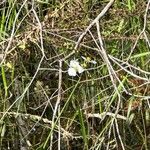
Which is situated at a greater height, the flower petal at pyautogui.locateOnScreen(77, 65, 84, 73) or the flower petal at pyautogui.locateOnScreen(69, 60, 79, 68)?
the flower petal at pyautogui.locateOnScreen(69, 60, 79, 68)

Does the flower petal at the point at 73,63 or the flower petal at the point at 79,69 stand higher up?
the flower petal at the point at 73,63

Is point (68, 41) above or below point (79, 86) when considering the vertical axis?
above

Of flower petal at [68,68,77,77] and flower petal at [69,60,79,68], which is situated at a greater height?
flower petal at [69,60,79,68]

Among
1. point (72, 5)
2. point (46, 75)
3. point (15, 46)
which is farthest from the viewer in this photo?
point (46, 75)

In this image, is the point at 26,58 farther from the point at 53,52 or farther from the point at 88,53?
the point at 88,53

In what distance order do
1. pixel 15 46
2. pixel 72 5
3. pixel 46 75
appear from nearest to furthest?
pixel 15 46 → pixel 72 5 → pixel 46 75

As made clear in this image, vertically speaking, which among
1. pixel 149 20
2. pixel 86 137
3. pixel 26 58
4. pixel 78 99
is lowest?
pixel 86 137

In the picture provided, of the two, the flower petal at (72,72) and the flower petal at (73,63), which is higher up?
the flower petal at (73,63)

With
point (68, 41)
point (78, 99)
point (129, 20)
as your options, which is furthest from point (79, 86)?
point (129, 20)

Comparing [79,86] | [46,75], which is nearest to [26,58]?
[46,75]

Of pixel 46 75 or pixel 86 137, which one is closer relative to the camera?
pixel 86 137
